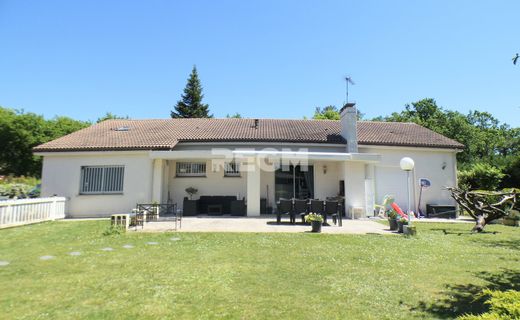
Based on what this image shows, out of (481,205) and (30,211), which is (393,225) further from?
(30,211)

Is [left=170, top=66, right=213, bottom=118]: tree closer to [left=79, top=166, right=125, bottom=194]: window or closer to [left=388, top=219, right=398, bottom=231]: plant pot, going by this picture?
[left=79, top=166, right=125, bottom=194]: window

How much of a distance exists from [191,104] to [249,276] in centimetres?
4943

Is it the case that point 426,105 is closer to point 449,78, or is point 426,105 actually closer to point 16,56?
point 449,78

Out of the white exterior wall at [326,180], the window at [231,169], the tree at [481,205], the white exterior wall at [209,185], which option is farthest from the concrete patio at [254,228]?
the window at [231,169]

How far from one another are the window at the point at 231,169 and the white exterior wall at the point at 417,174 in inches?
317

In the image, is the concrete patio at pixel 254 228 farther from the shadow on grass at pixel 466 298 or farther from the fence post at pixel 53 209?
the fence post at pixel 53 209

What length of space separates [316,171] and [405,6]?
943cm

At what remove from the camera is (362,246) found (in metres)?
8.46

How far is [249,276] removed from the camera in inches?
224

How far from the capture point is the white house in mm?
15289

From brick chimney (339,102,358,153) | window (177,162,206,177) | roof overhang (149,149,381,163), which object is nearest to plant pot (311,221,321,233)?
roof overhang (149,149,381,163)

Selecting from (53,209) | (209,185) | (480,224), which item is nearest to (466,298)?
(480,224)

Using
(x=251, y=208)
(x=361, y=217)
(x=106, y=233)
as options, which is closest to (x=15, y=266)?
(x=106, y=233)

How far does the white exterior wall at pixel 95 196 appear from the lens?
50.2 ft
